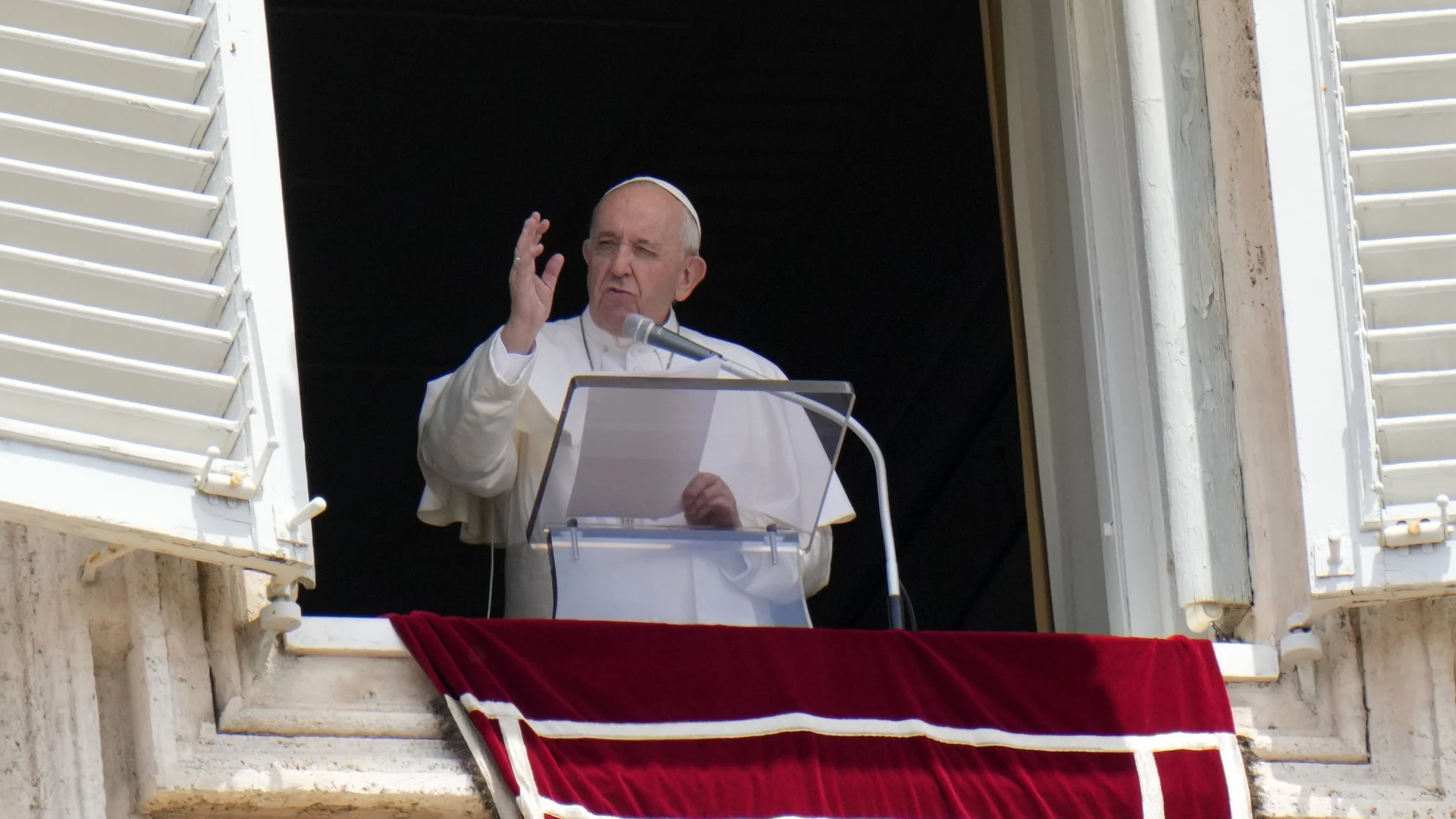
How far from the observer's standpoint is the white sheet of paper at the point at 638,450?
3.48m

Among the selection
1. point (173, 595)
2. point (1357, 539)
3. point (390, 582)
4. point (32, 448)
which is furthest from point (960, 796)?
point (390, 582)

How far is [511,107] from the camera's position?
7.01 meters

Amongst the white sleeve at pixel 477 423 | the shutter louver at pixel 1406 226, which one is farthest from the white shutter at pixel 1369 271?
the white sleeve at pixel 477 423

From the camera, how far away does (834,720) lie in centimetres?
342

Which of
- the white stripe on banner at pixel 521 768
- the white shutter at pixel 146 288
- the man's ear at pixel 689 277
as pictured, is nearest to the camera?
the white shutter at pixel 146 288

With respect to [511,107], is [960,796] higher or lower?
lower

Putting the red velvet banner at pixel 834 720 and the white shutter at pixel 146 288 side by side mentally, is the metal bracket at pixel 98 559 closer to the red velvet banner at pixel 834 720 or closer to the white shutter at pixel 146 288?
the white shutter at pixel 146 288

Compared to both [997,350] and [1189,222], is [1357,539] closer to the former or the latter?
[1189,222]

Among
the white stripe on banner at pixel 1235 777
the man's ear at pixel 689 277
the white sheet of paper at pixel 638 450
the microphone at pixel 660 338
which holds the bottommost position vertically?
the white stripe on banner at pixel 1235 777

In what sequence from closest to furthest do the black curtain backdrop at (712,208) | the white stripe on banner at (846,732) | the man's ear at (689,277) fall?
the white stripe on banner at (846,732)
the man's ear at (689,277)
the black curtain backdrop at (712,208)

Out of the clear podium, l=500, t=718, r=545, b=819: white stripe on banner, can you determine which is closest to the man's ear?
the clear podium

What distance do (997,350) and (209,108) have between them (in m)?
4.66

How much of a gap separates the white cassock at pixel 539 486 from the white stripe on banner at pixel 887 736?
338 millimetres

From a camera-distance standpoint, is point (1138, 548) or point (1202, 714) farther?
point (1138, 548)
